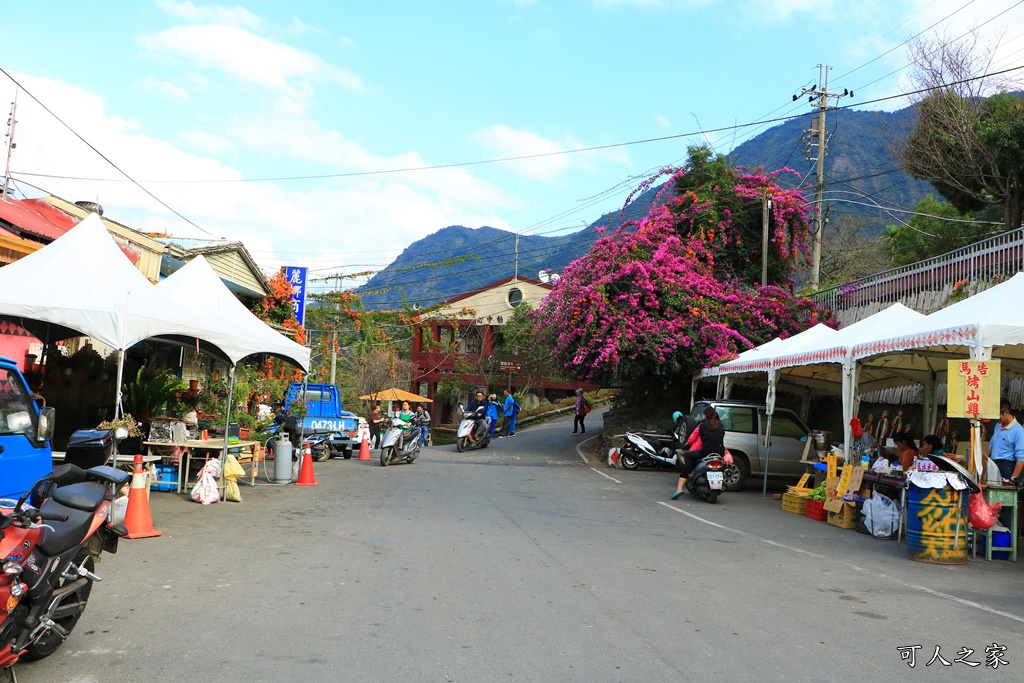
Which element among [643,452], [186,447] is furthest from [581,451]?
[186,447]

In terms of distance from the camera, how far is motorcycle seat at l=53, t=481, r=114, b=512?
4.60m

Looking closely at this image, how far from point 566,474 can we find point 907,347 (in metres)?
8.86

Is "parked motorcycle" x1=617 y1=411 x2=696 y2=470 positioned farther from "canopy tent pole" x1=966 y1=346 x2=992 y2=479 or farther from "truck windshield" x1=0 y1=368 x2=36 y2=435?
"truck windshield" x1=0 y1=368 x2=36 y2=435

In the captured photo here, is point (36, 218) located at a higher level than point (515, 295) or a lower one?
lower

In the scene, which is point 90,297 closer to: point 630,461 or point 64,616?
point 64,616

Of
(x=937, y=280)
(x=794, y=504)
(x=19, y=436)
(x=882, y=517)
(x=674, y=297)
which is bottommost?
(x=794, y=504)

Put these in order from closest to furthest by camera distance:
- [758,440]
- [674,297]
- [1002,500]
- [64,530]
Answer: [64,530], [1002,500], [758,440], [674,297]

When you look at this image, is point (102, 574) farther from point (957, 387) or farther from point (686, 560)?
point (957, 387)

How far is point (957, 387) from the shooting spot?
930 cm

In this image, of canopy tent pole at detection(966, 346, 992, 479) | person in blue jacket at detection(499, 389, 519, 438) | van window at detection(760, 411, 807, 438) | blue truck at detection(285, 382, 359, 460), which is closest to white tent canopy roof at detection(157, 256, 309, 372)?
blue truck at detection(285, 382, 359, 460)

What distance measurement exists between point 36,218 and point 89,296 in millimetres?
6793

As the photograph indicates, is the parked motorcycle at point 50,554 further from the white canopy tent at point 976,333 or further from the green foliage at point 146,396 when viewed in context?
the white canopy tent at point 976,333

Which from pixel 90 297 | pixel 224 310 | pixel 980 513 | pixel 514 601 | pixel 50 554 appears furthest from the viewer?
pixel 224 310

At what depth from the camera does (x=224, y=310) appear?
48.2ft
